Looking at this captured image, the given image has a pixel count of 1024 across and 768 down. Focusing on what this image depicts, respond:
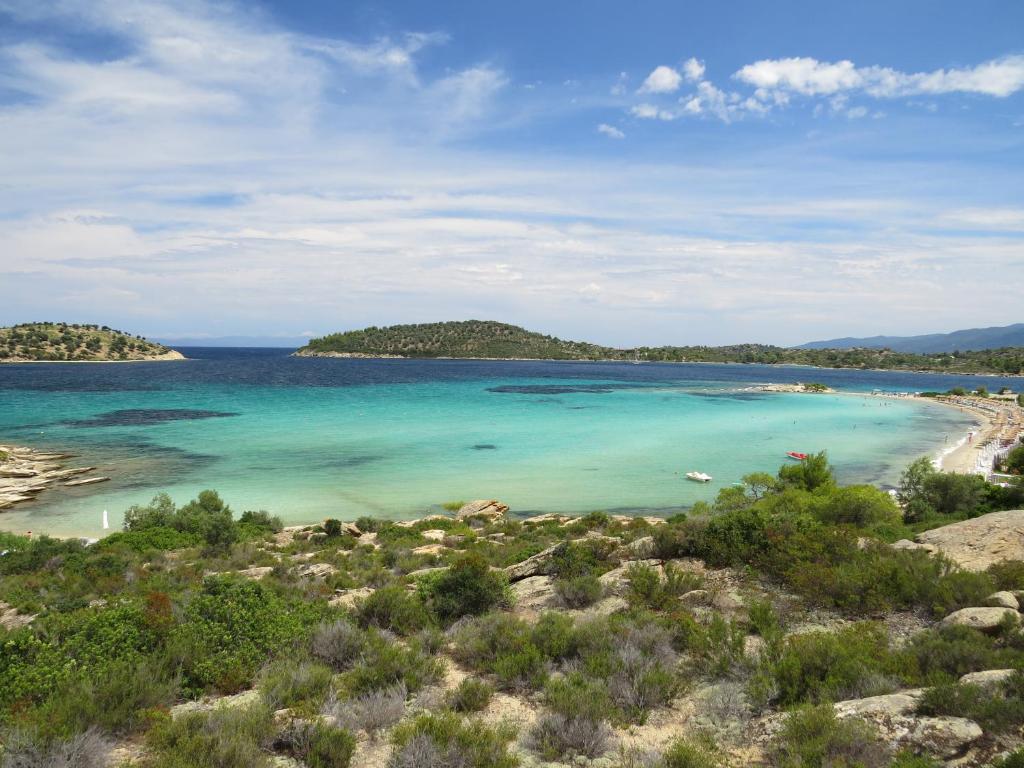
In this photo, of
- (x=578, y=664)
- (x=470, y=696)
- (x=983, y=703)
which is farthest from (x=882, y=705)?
(x=470, y=696)

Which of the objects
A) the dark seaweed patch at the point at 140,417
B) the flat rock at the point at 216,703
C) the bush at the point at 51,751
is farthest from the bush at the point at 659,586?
the dark seaweed patch at the point at 140,417

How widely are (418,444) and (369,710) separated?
37.2 m

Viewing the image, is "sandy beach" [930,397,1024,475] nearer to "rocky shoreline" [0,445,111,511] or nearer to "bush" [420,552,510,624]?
"bush" [420,552,510,624]

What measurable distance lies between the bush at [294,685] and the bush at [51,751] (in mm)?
1582

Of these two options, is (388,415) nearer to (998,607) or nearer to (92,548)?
(92,548)

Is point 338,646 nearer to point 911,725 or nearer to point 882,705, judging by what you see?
point 882,705

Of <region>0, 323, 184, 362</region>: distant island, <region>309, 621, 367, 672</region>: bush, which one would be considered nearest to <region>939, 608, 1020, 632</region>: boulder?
<region>309, 621, 367, 672</region>: bush

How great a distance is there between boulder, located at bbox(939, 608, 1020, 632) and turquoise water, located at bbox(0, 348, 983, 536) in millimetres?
19913

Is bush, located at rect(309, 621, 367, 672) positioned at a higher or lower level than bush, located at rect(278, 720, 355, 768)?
lower

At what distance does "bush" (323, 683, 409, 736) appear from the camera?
5906mm

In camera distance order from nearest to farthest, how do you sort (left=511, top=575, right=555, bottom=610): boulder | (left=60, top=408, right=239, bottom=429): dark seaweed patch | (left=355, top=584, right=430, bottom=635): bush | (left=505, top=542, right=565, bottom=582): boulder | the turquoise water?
(left=355, top=584, right=430, bottom=635): bush < (left=511, top=575, right=555, bottom=610): boulder < (left=505, top=542, right=565, bottom=582): boulder < the turquoise water < (left=60, top=408, right=239, bottom=429): dark seaweed patch

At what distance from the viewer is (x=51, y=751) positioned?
4.86 meters

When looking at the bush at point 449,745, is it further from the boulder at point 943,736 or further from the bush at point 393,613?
the boulder at point 943,736

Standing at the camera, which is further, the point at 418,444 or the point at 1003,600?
the point at 418,444
